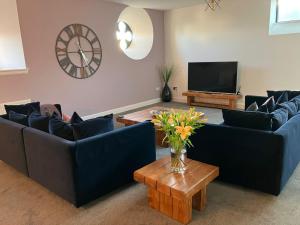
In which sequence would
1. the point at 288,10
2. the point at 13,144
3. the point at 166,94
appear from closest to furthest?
the point at 13,144
the point at 288,10
the point at 166,94

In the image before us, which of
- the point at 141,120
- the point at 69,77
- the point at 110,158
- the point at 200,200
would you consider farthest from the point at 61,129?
the point at 69,77

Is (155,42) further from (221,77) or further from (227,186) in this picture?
(227,186)

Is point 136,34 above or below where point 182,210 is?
above

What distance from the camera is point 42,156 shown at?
95.3 inches

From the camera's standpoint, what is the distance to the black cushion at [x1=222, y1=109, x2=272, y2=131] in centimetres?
232

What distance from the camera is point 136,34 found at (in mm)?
6762

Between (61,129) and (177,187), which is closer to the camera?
(177,187)

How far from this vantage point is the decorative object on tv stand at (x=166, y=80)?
7117 millimetres

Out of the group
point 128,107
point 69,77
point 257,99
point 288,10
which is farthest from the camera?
point 128,107

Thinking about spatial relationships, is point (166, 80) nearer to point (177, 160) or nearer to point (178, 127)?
point (177, 160)

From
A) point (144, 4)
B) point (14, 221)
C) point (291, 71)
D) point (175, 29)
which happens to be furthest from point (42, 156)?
point (175, 29)

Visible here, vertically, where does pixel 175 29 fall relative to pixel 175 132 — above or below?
above

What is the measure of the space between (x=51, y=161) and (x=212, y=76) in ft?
15.6

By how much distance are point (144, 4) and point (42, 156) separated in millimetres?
4630
